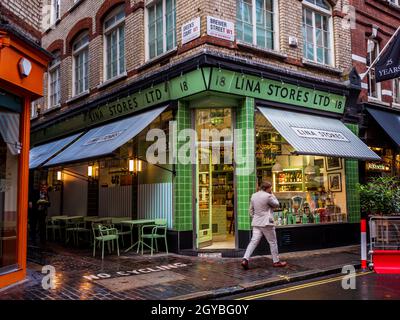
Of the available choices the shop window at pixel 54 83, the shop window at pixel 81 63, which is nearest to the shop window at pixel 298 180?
the shop window at pixel 81 63

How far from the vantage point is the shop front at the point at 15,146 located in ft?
23.7

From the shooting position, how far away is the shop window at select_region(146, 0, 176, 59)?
442 inches

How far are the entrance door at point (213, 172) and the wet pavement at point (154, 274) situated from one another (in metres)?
1.05

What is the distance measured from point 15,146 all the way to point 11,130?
11.9 inches

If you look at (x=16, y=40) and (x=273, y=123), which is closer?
(x=16, y=40)

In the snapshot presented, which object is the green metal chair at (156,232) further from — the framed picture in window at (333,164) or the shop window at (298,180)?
the framed picture in window at (333,164)

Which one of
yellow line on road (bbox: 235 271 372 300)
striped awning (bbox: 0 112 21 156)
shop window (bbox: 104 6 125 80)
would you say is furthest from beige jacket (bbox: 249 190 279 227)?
shop window (bbox: 104 6 125 80)

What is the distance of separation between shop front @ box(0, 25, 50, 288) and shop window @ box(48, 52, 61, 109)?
32.3 ft

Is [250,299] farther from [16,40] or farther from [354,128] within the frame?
[354,128]

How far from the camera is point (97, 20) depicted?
14484mm

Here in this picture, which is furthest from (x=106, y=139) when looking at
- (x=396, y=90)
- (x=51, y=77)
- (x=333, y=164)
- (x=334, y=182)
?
(x=396, y=90)
